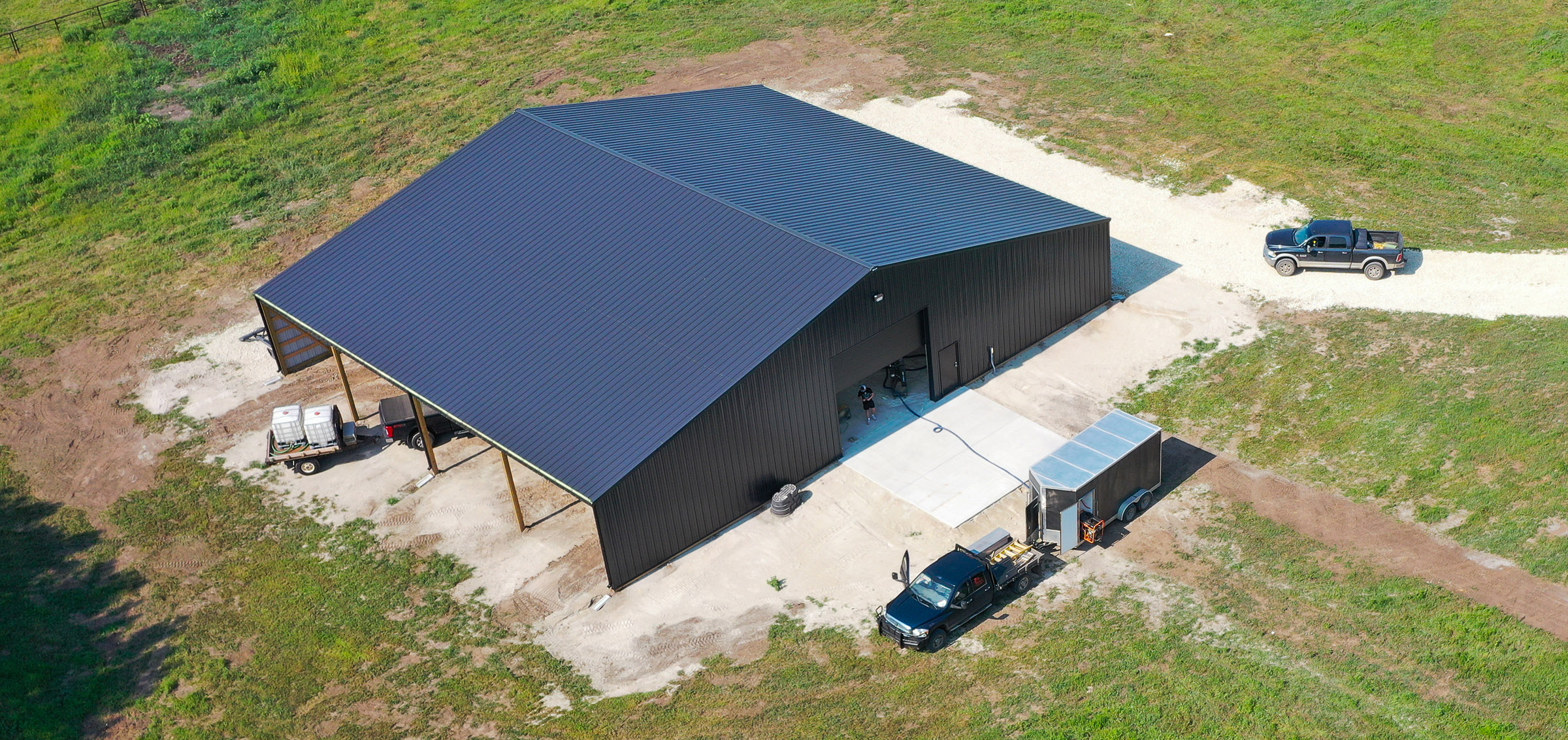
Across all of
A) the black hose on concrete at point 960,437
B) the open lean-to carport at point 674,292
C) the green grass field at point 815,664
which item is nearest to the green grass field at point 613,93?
the open lean-to carport at point 674,292

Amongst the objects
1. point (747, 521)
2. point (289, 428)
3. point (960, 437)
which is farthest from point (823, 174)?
point (289, 428)

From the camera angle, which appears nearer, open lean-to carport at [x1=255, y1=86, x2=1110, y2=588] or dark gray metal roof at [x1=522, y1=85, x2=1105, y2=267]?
open lean-to carport at [x1=255, y1=86, x2=1110, y2=588]

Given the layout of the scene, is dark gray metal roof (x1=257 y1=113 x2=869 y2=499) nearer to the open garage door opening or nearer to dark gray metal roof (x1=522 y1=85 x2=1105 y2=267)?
dark gray metal roof (x1=522 y1=85 x2=1105 y2=267)

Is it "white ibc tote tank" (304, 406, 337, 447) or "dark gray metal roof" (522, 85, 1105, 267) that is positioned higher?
"dark gray metal roof" (522, 85, 1105, 267)

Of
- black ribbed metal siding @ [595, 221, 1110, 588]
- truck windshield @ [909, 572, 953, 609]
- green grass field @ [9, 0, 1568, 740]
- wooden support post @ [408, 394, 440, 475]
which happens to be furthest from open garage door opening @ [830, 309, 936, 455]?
wooden support post @ [408, 394, 440, 475]

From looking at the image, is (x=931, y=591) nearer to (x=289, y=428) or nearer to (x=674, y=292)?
(x=674, y=292)

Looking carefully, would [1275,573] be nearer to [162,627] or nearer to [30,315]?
[162,627]

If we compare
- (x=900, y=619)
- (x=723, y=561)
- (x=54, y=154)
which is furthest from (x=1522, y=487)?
(x=54, y=154)
